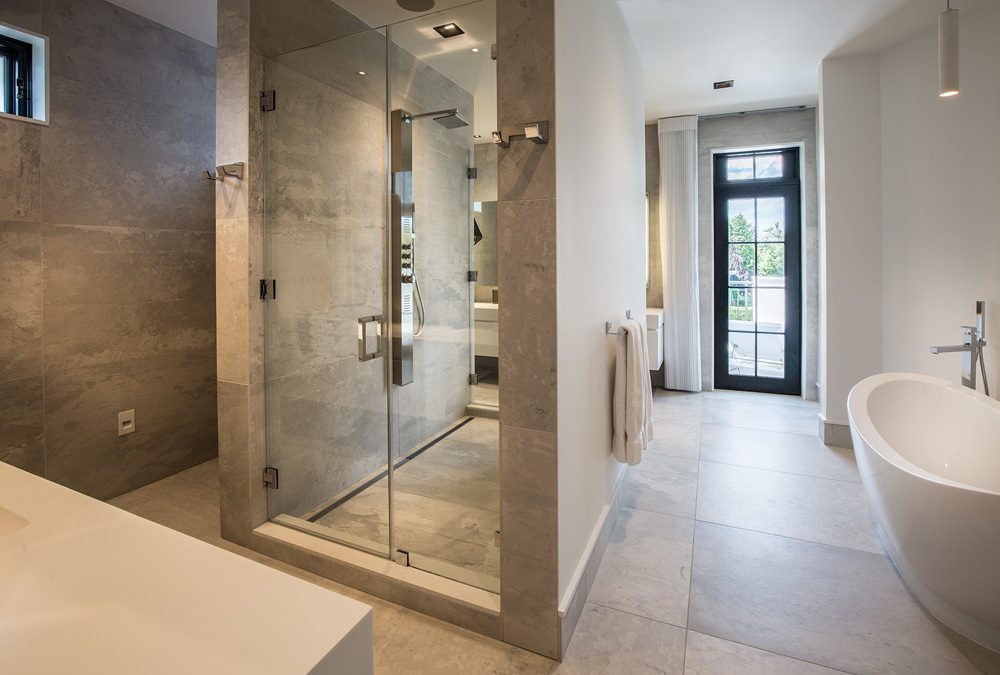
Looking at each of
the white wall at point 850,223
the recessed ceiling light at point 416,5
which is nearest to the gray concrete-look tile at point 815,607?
the white wall at point 850,223

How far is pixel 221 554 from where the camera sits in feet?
2.41

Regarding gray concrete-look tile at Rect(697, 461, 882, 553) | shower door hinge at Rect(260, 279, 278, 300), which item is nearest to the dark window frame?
shower door hinge at Rect(260, 279, 278, 300)

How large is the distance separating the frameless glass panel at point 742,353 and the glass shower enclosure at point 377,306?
164 inches

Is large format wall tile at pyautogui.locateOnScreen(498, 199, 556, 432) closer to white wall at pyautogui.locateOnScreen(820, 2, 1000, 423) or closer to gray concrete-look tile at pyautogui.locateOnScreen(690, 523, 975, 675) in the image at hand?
gray concrete-look tile at pyautogui.locateOnScreen(690, 523, 975, 675)

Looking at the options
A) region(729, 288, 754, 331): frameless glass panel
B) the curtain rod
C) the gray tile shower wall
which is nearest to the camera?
the gray tile shower wall

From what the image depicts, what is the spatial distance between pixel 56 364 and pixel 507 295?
2.48 m

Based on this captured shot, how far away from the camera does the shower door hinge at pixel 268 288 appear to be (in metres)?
2.23

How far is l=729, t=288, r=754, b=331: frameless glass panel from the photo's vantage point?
16.7ft

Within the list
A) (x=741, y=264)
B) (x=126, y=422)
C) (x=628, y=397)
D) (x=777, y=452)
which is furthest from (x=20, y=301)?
(x=741, y=264)

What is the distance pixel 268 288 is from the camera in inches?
88.2

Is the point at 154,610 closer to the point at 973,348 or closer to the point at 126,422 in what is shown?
the point at 126,422

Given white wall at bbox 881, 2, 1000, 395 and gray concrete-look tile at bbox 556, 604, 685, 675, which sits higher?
white wall at bbox 881, 2, 1000, 395

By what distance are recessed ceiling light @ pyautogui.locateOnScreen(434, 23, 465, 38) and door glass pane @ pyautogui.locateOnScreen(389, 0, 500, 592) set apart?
0.02m

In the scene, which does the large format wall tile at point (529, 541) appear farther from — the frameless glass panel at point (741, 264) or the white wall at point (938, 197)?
the frameless glass panel at point (741, 264)
